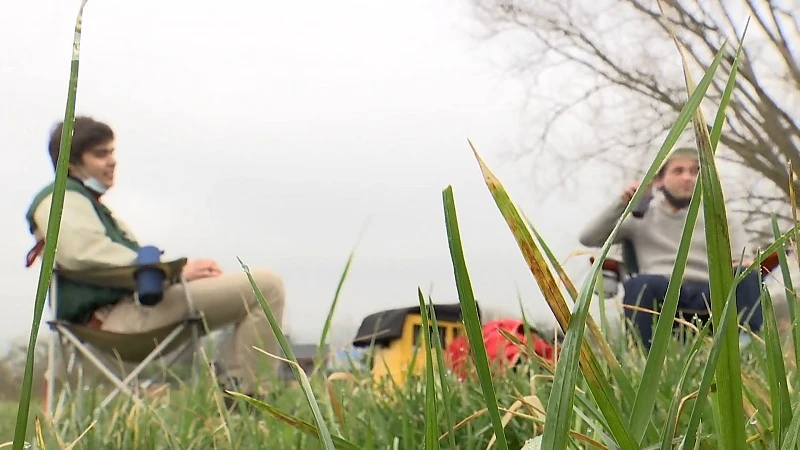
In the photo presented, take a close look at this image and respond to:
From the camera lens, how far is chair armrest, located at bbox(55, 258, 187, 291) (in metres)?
1.81

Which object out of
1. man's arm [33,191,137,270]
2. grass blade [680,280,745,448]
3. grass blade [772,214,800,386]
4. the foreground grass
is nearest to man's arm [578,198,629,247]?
man's arm [33,191,137,270]

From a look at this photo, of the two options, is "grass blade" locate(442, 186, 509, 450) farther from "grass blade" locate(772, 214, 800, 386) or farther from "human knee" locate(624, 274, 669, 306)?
"human knee" locate(624, 274, 669, 306)

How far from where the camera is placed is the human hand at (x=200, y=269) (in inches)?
79.2

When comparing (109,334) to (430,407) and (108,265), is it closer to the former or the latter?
(108,265)

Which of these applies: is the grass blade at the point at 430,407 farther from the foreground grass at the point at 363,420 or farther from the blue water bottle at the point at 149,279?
the blue water bottle at the point at 149,279

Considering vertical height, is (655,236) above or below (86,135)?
below

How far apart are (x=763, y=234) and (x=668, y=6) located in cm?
208

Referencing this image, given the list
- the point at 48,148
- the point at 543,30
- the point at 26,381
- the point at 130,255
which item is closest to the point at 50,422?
the point at 26,381

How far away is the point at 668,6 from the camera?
0.76 feet

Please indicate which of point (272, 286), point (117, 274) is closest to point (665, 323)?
point (117, 274)

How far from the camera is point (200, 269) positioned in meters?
2.03

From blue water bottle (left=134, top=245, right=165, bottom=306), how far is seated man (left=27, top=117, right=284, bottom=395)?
0.04 meters

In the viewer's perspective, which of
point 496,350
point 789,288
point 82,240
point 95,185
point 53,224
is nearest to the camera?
point 53,224

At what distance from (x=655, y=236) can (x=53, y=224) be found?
7.21ft
